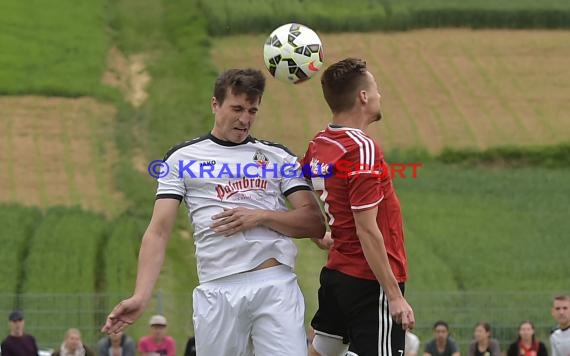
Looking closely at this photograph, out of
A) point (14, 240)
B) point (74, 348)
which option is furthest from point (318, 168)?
point (14, 240)

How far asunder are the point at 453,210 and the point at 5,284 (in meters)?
12.3

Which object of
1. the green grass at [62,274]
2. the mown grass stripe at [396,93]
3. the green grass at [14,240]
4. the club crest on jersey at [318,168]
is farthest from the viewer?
the mown grass stripe at [396,93]

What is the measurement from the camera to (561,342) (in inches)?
508

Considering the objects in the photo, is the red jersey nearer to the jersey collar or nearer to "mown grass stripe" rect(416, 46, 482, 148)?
the jersey collar

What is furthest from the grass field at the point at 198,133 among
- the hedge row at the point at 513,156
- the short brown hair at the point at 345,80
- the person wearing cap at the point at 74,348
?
the short brown hair at the point at 345,80

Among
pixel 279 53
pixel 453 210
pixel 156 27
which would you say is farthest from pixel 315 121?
pixel 279 53

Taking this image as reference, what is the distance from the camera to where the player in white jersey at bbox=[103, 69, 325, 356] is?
647 centimetres

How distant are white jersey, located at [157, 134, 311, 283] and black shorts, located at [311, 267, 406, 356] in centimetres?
33

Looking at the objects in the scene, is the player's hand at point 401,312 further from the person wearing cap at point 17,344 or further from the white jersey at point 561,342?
the person wearing cap at point 17,344

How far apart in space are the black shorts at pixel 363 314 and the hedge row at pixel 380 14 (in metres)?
36.6

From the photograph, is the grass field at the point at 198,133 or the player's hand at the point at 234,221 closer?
the player's hand at the point at 234,221

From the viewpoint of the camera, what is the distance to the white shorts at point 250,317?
6461 mm

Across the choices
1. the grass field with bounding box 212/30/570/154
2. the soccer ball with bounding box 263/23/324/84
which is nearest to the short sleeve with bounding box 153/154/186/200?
the soccer ball with bounding box 263/23/324/84

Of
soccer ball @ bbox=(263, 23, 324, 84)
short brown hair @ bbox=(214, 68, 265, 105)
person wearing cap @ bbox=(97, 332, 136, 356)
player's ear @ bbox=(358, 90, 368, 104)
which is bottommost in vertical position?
person wearing cap @ bbox=(97, 332, 136, 356)
